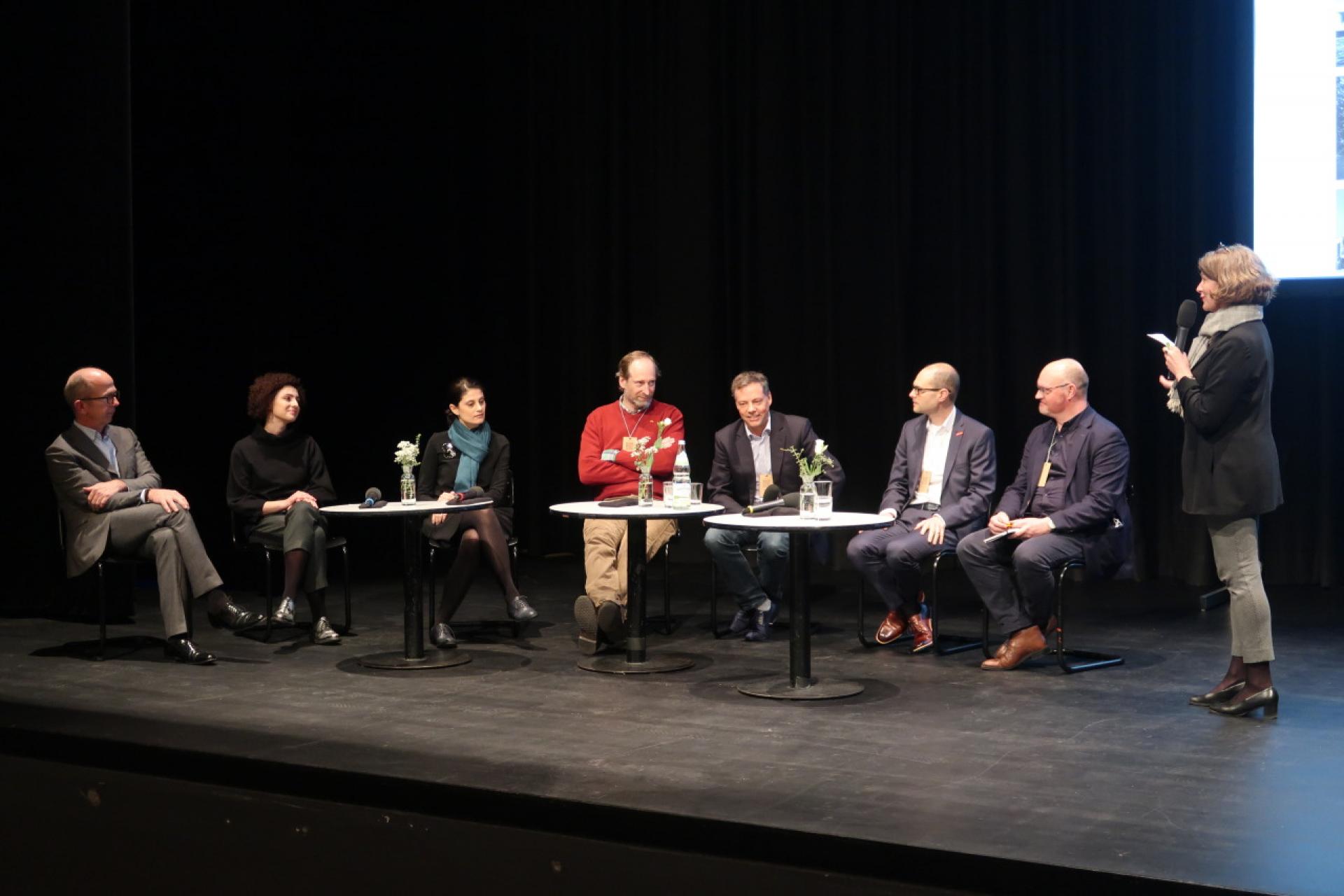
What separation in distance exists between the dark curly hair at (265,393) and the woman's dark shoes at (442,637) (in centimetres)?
110

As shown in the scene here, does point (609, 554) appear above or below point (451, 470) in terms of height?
below

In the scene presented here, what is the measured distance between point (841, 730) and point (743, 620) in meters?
1.67

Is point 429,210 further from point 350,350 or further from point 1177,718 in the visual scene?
point 1177,718

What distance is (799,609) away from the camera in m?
4.36

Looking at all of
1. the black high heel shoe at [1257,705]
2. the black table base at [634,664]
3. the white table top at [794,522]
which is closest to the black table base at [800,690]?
the black table base at [634,664]

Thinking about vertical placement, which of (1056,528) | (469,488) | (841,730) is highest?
(469,488)

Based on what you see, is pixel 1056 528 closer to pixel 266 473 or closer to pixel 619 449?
pixel 619 449

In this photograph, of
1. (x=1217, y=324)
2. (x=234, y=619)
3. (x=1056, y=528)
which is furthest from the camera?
(x=234, y=619)

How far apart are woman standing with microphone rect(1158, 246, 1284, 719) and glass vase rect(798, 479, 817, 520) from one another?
1099 mm

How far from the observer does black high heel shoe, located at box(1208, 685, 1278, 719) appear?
3.94 m

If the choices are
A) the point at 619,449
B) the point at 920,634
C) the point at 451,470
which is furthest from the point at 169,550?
the point at 920,634

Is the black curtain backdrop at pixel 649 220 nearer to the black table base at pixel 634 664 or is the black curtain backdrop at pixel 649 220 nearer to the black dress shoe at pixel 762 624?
the black dress shoe at pixel 762 624

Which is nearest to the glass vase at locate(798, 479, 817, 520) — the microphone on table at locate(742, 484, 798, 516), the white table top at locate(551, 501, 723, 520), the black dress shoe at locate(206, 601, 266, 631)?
the microphone on table at locate(742, 484, 798, 516)

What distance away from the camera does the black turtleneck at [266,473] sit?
5547 millimetres
